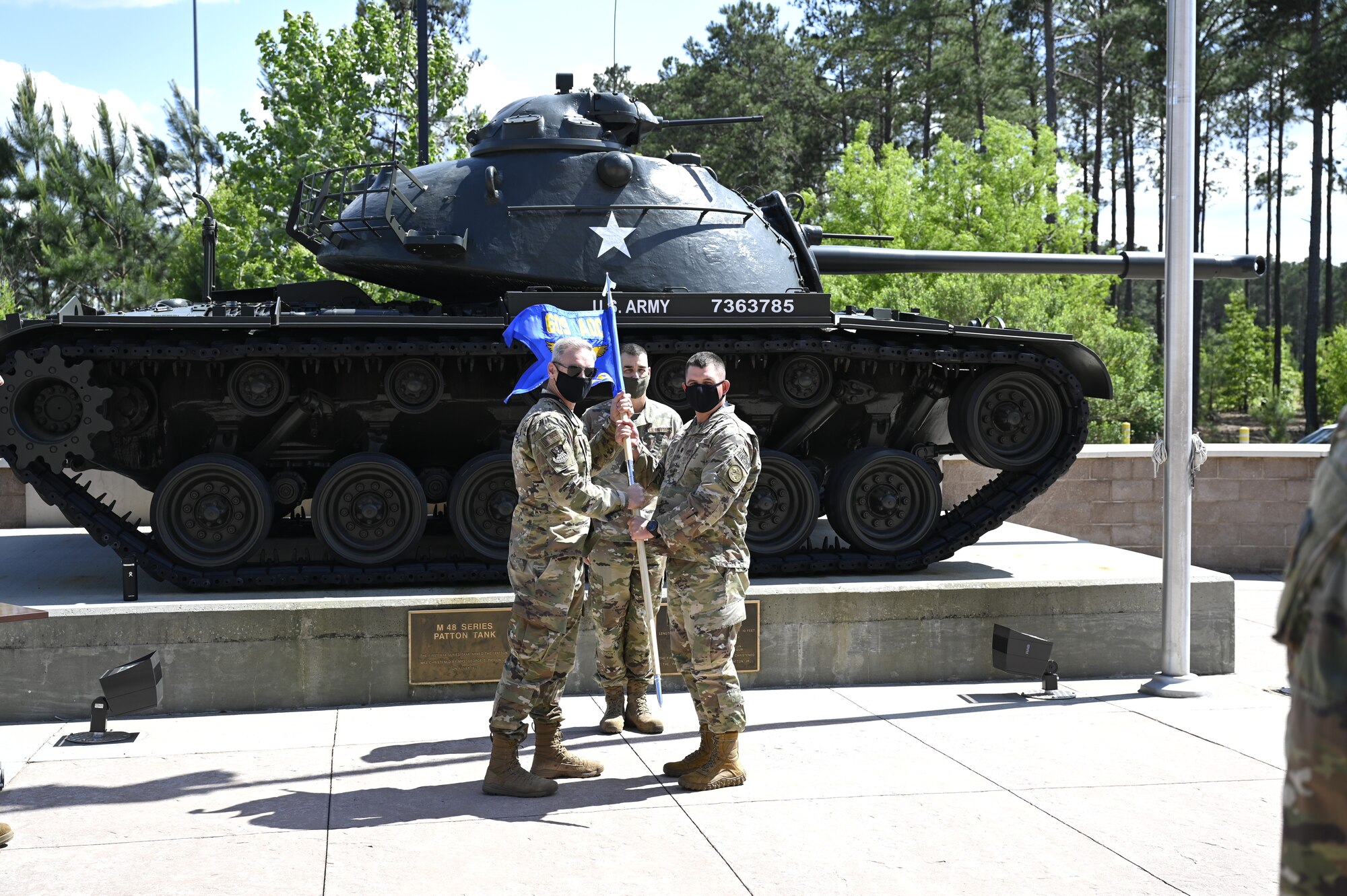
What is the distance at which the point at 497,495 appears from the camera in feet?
29.5

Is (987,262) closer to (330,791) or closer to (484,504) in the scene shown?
(484,504)

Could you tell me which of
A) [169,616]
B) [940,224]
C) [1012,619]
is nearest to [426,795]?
[169,616]

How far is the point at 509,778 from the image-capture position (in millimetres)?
5906

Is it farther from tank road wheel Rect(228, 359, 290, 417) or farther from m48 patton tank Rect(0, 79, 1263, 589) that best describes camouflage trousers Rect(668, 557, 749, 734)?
tank road wheel Rect(228, 359, 290, 417)

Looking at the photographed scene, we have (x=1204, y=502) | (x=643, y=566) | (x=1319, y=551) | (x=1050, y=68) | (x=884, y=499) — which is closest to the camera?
(x=1319, y=551)

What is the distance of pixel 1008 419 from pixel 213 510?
5.66 m

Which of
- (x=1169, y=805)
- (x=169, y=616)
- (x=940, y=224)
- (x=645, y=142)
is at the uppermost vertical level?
(x=645, y=142)

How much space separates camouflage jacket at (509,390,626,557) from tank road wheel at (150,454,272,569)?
3338 millimetres

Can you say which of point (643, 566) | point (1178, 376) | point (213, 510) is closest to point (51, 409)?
point (213, 510)

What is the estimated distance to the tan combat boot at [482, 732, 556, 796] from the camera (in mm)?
5887

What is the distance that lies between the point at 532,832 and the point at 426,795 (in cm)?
76

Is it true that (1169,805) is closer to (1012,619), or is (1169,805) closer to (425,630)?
(1012,619)

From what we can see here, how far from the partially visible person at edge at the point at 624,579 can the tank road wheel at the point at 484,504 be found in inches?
76.4

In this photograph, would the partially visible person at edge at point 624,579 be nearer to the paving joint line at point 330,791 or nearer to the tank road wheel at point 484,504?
the paving joint line at point 330,791
